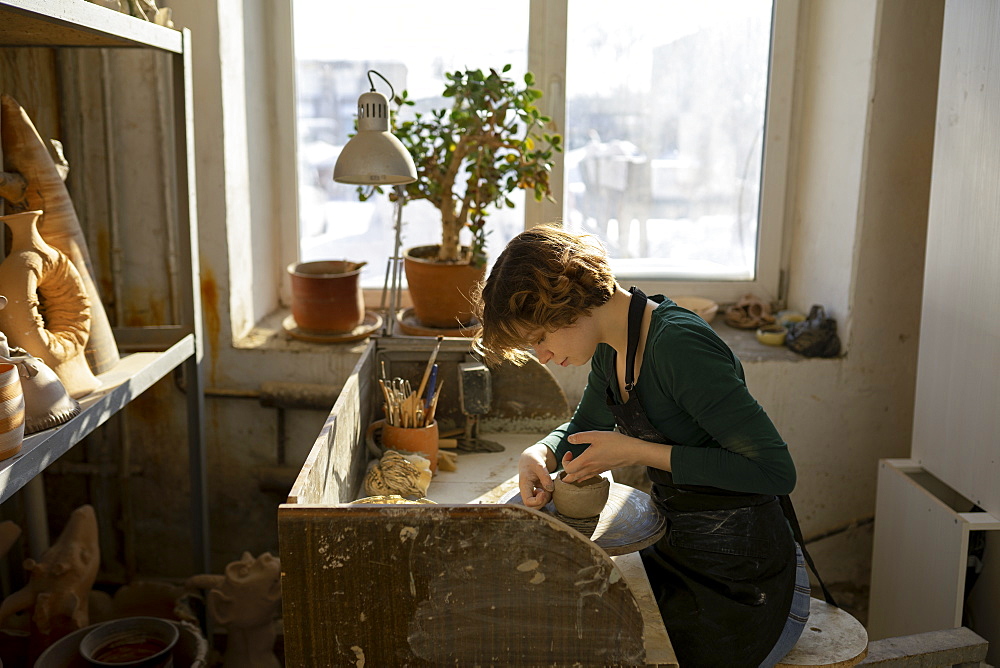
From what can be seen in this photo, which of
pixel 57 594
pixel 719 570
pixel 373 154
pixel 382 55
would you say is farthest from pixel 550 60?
pixel 57 594

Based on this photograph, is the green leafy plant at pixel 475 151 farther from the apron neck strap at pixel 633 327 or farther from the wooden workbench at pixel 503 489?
the apron neck strap at pixel 633 327

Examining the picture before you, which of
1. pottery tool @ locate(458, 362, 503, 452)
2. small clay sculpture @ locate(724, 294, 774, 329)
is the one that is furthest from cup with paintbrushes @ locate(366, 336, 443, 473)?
small clay sculpture @ locate(724, 294, 774, 329)

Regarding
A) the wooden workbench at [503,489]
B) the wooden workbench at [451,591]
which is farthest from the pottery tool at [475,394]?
the wooden workbench at [451,591]

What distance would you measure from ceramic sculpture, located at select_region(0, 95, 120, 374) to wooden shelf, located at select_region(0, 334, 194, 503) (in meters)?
0.11

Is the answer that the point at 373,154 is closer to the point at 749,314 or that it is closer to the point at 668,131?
the point at 668,131

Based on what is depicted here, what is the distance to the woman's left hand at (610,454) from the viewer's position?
5.41ft

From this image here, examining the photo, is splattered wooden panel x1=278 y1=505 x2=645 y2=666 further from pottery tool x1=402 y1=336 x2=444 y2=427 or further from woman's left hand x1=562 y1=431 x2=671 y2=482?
pottery tool x1=402 y1=336 x2=444 y2=427

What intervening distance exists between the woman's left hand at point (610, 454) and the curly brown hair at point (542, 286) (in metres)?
0.24

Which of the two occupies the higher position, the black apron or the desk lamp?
the desk lamp

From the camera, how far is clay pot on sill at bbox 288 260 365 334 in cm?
294

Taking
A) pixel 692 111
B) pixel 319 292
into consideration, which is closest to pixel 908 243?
pixel 692 111

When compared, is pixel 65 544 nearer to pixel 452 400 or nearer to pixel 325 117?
pixel 452 400

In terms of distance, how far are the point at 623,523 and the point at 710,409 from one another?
1.05 feet

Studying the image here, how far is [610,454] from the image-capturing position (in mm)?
1657
